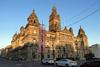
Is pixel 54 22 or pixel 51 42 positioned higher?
pixel 54 22

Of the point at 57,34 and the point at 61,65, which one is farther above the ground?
the point at 57,34

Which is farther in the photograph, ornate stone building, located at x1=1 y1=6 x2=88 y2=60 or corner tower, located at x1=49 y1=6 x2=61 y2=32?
corner tower, located at x1=49 y1=6 x2=61 y2=32

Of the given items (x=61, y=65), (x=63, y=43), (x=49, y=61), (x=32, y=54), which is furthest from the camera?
(x=63, y=43)

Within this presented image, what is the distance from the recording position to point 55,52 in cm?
10950

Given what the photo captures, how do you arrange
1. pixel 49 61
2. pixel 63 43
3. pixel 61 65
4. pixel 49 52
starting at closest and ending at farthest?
pixel 61 65 < pixel 49 61 < pixel 49 52 < pixel 63 43

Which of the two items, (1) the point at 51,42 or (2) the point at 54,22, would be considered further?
(2) the point at 54,22

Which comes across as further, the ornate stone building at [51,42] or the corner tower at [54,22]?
the corner tower at [54,22]

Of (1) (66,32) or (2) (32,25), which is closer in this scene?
(2) (32,25)

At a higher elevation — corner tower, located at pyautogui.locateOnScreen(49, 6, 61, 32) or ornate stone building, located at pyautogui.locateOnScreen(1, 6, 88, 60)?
corner tower, located at pyautogui.locateOnScreen(49, 6, 61, 32)

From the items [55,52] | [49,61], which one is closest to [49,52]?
[55,52]

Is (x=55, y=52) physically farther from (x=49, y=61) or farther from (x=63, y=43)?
(x=49, y=61)

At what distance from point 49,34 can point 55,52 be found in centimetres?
1049

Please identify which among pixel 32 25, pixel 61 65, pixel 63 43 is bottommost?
pixel 61 65

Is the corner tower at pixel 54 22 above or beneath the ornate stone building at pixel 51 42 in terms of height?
above
